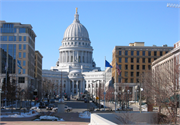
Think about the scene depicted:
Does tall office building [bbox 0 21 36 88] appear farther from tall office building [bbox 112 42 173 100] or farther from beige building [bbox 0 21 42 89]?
tall office building [bbox 112 42 173 100]

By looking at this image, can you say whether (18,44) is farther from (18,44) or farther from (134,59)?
(134,59)

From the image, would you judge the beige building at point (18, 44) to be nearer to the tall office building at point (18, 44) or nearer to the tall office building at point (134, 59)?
the tall office building at point (18, 44)

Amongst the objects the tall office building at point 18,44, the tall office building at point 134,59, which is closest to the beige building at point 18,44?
the tall office building at point 18,44

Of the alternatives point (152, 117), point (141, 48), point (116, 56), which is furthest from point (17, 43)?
point (152, 117)

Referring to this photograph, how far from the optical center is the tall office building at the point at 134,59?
364ft

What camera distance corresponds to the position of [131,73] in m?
112

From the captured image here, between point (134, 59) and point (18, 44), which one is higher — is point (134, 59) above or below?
below

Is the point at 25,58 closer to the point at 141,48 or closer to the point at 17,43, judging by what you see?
the point at 17,43

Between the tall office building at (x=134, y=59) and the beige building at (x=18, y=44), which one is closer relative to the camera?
the beige building at (x=18, y=44)

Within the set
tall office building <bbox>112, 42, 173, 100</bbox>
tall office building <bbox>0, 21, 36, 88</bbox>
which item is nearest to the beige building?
tall office building <bbox>0, 21, 36, 88</bbox>

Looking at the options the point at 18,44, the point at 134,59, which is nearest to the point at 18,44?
the point at 18,44

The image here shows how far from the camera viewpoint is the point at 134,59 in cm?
11181

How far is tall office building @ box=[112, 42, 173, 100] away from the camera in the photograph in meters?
111

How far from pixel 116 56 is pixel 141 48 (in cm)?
797
